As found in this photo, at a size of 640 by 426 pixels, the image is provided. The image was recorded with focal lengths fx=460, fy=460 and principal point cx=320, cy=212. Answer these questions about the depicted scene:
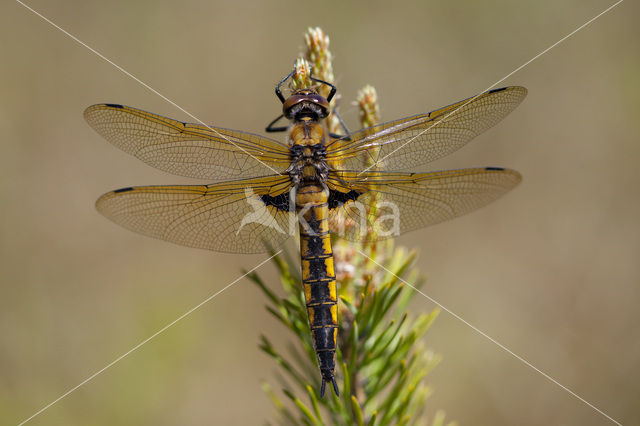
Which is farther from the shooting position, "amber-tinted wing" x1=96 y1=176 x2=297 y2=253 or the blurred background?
the blurred background

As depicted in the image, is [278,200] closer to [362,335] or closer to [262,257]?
[362,335]

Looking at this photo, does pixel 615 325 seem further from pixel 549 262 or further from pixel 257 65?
pixel 257 65

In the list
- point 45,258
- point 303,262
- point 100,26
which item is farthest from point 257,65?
point 303,262

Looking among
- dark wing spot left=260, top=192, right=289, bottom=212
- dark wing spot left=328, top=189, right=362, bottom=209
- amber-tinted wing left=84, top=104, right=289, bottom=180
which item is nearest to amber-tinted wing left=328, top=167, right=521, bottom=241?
dark wing spot left=328, top=189, right=362, bottom=209

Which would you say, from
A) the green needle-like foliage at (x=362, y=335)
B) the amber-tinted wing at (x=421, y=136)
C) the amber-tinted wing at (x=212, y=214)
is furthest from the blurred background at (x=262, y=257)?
the green needle-like foliage at (x=362, y=335)

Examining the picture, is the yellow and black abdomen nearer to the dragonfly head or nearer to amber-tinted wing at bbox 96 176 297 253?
amber-tinted wing at bbox 96 176 297 253
